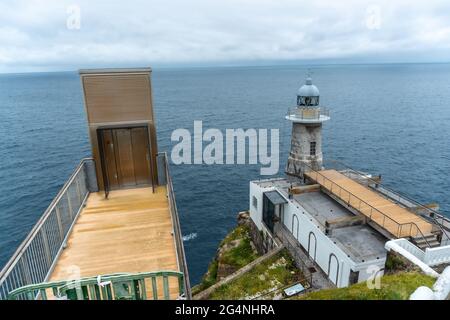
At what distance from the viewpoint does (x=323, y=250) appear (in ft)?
69.1

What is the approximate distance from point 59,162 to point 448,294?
5930cm

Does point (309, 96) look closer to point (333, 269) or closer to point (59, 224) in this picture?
point (333, 269)

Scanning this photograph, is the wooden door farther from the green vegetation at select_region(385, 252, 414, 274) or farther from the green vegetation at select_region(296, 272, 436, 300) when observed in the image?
the green vegetation at select_region(385, 252, 414, 274)

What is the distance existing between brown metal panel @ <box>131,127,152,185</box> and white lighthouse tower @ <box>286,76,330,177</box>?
1860 cm

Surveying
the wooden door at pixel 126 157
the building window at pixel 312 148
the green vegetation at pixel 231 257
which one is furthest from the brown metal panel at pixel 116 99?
the building window at pixel 312 148

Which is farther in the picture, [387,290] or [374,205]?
[374,205]

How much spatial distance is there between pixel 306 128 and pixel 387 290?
73.1 ft

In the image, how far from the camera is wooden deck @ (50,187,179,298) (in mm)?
9633

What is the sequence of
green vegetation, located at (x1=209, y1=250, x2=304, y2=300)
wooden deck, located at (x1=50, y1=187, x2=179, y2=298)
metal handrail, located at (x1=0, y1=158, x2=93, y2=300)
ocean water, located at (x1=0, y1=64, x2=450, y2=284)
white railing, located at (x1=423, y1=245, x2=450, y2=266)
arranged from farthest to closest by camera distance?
ocean water, located at (x1=0, y1=64, x2=450, y2=284)
green vegetation, located at (x1=209, y1=250, x2=304, y2=300)
white railing, located at (x1=423, y1=245, x2=450, y2=266)
wooden deck, located at (x1=50, y1=187, x2=179, y2=298)
metal handrail, located at (x1=0, y1=158, x2=93, y2=300)

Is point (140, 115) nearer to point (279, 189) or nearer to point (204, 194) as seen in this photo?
point (279, 189)

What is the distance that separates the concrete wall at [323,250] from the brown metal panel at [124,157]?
1313 centimetres
